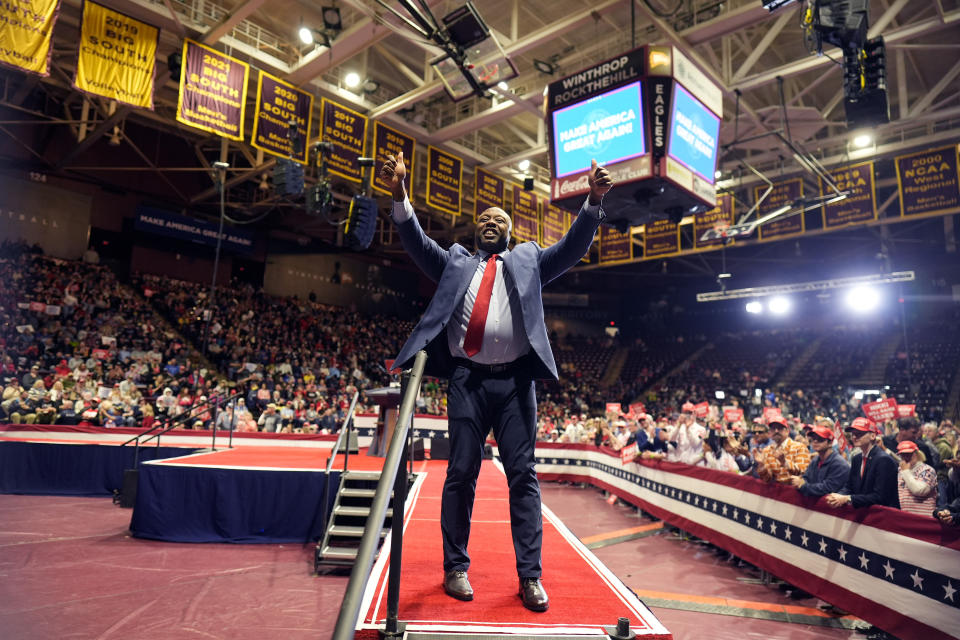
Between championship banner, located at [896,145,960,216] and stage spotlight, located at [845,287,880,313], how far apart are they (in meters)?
11.2

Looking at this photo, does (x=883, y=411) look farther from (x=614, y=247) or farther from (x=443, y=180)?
(x=614, y=247)

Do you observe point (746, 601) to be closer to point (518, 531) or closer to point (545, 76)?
point (518, 531)

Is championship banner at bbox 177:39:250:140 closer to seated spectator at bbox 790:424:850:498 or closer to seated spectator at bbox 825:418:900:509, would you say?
seated spectator at bbox 790:424:850:498

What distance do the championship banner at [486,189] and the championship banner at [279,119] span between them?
16.8ft

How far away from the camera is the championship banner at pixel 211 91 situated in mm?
10094

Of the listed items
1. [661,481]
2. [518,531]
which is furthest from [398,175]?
[661,481]

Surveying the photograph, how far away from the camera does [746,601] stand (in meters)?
5.10

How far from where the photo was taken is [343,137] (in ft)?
41.1

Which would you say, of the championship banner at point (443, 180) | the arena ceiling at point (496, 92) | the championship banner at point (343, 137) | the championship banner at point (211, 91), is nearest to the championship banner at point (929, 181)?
the arena ceiling at point (496, 92)

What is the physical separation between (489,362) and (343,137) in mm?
11271

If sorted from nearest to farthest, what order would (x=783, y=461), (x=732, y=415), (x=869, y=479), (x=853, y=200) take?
1. (x=869, y=479)
2. (x=783, y=461)
3. (x=732, y=415)
4. (x=853, y=200)

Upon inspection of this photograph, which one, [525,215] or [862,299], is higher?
[525,215]

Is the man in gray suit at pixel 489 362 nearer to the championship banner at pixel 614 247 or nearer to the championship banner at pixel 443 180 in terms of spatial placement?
the championship banner at pixel 443 180

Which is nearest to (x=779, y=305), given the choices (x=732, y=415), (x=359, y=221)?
(x=732, y=415)
